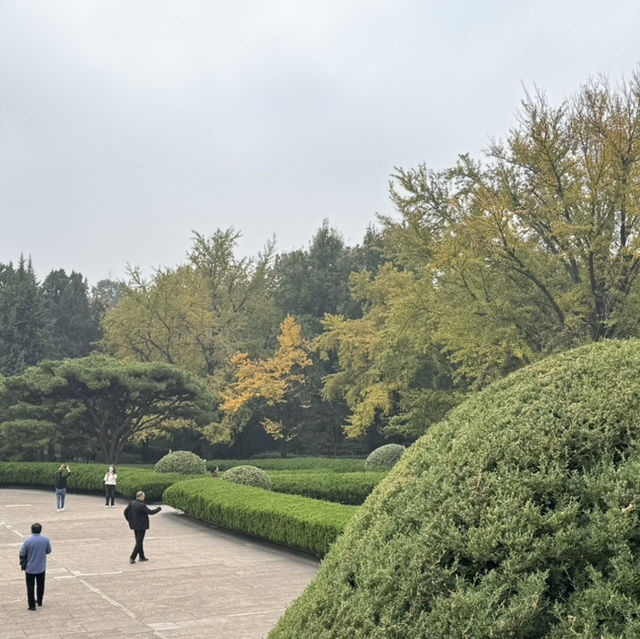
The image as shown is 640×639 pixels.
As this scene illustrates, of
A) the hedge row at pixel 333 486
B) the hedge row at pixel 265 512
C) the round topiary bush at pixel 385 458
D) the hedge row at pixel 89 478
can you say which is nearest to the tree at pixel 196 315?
the hedge row at pixel 89 478

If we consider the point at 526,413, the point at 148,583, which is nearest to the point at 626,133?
the point at 148,583

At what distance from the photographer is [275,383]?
41.2 metres

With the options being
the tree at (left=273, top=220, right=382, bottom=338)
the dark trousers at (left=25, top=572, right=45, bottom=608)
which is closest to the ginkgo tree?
the tree at (left=273, top=220, right=382, bottom=338)

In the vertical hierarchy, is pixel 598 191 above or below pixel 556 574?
above

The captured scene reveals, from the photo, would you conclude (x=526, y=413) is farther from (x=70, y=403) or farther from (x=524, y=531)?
(x=70, y=403)

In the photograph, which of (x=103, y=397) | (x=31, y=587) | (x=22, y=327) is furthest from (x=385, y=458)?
(x=22, y=327)

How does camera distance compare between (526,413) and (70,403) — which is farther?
(70,403)

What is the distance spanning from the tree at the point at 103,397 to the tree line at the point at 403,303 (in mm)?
1981

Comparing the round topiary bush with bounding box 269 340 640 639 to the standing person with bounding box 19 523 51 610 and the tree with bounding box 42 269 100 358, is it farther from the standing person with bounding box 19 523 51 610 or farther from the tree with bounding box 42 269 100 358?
the tree with bounding box 42 269 100 358

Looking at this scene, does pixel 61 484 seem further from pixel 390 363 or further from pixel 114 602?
pixel 390 363

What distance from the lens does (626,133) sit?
22516 millimetres

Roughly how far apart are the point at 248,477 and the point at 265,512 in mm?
5957

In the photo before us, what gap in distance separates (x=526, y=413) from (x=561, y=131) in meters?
21.1

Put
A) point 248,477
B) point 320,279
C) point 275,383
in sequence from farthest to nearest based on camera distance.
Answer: point 320,279
point 275,383
point 248,477
